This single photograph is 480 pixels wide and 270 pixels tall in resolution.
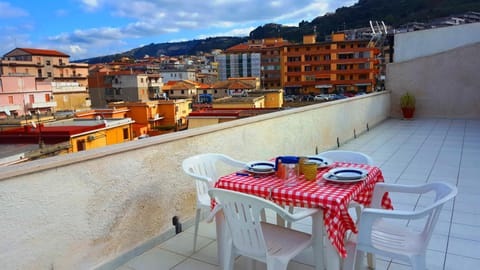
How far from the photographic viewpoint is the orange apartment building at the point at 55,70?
3966 cm

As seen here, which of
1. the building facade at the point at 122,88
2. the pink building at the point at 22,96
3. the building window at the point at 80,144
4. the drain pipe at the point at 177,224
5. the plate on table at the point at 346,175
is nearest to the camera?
the plate on table at the point at 346,175

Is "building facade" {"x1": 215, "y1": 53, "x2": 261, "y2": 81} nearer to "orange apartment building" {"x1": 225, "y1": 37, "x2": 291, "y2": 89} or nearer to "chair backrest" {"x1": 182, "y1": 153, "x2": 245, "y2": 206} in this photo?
"orange apartment building" {"x1": 225, "y1": 37, "x2": 291, "y2": 89}

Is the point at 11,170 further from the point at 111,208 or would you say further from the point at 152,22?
the point at 152,22

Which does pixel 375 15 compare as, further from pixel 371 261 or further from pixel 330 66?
pixel 371 261

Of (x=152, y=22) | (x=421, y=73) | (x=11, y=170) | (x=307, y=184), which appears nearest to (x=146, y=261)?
(x=11, y=170)

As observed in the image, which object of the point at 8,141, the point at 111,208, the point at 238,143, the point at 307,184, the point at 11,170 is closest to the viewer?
the point at 11,170

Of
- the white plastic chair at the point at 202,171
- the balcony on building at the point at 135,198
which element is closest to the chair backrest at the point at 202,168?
the white plastic chair at the point at 202,171

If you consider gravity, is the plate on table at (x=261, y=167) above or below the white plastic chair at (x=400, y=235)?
above

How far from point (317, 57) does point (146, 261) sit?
164ft

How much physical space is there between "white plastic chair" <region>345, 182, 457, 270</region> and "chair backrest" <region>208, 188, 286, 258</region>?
48cm

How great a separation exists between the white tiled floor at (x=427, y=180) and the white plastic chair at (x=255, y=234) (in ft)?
1.54

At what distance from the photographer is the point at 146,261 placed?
234 centimetres

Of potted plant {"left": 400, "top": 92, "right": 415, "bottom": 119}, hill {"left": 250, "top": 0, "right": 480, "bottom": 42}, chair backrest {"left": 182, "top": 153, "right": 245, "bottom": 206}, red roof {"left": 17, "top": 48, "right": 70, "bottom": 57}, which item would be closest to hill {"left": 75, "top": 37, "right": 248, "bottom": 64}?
hill {"left": 250, "top": 0, "right": 480, "bottom": 42}

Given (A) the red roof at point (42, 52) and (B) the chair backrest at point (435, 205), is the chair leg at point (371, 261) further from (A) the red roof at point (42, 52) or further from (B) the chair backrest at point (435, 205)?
(A) the red roof at point (42, 52)
